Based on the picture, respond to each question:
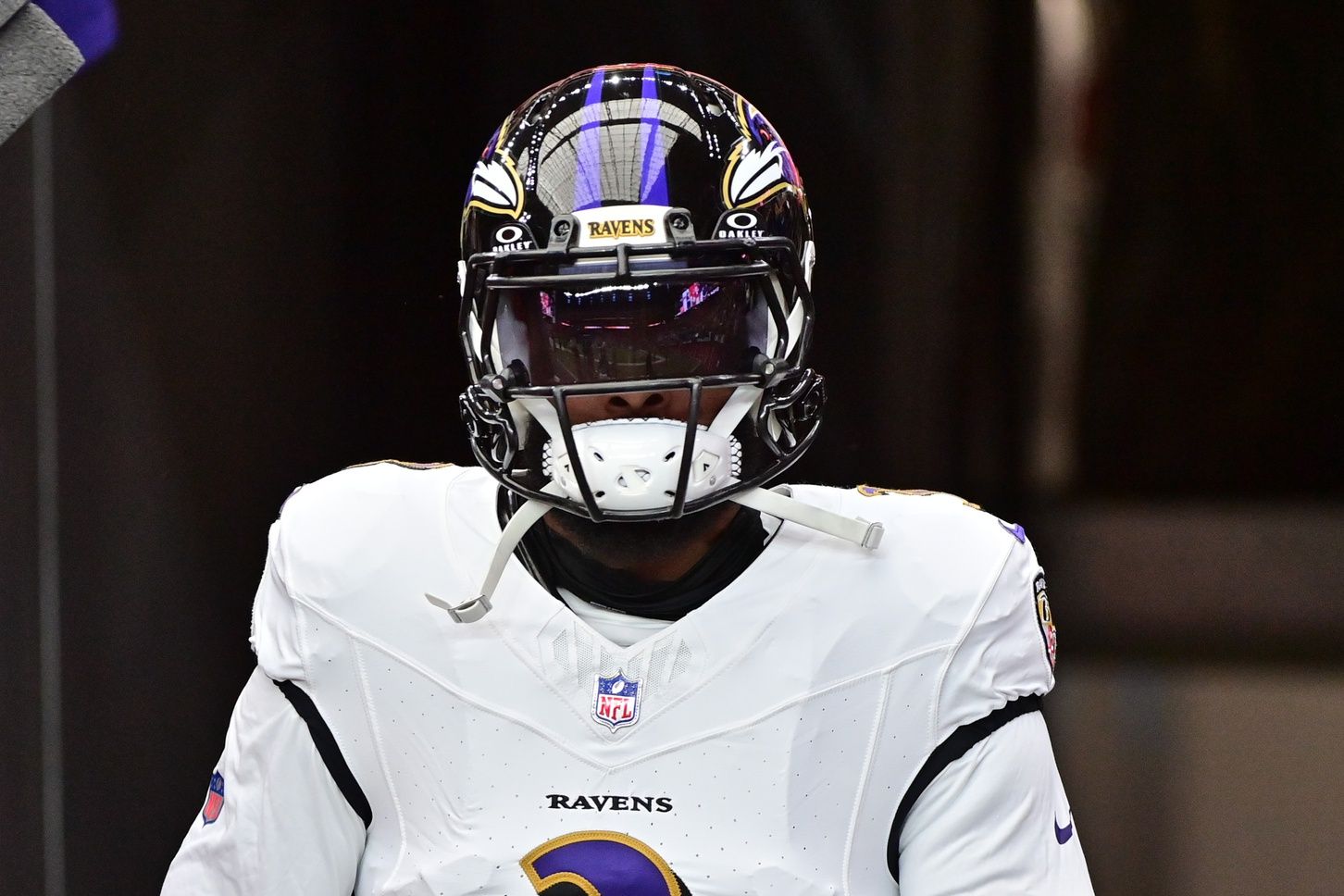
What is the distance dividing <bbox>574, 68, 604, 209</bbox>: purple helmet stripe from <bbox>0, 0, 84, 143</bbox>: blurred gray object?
37cm

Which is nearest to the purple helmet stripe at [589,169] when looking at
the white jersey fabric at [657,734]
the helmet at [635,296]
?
the helmet at [635,296]

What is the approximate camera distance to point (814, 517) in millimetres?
1024

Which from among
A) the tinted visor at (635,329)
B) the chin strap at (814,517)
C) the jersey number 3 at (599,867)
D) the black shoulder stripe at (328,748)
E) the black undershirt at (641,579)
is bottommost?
the jersey number 3 at (599,867)

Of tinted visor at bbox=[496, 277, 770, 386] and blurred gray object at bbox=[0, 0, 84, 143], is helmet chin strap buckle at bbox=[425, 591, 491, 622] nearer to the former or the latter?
tinted visor at bbox=[496, 277, 770, 386]

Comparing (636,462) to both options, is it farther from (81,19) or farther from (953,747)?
(81,19)

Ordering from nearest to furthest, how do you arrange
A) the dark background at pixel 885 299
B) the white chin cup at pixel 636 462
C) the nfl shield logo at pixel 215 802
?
1. the white chin cup at pixel 636 462
2. the nfl shield logo at pixel 215 802
3. the dark background at pixel 885 299

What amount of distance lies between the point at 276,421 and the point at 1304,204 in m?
1.49

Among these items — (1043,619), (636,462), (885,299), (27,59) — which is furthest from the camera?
(885,299)

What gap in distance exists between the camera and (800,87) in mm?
1996

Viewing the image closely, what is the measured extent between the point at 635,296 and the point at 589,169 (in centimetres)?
11

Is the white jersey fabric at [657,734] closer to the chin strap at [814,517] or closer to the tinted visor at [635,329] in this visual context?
the chin strap at [814,517]

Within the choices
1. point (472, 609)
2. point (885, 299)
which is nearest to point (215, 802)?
point (472, 609)

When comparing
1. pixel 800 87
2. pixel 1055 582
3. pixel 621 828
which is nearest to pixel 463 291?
pixel 621 828

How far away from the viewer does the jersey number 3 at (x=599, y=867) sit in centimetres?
99
